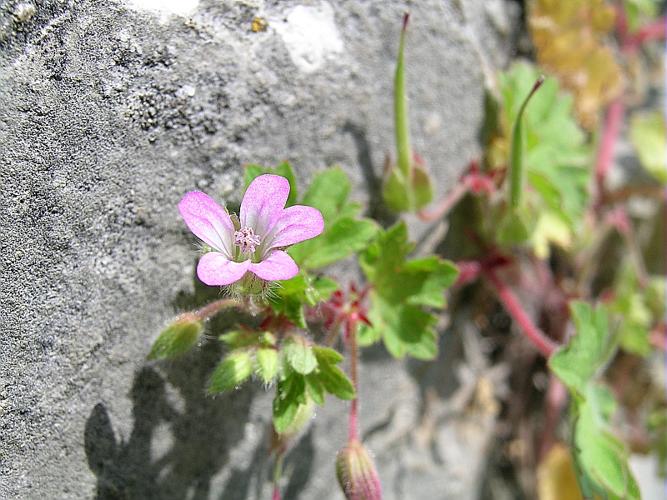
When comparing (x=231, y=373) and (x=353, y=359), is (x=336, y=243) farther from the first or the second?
(x=231, y=373)

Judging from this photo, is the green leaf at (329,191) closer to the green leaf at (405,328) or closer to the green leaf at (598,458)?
the green leaf at (405,328)

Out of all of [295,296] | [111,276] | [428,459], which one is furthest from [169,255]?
[428,459]

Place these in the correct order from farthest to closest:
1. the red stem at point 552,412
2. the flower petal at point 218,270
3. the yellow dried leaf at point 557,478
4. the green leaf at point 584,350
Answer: the red stem at point 552,412
the yellow dried leaf at point 557,478
the green leaf at point 584,350
the flower petal at point 218,270

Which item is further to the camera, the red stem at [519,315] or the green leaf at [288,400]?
the red stem at [519,315]

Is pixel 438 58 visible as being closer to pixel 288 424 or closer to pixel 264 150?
pixel 264 150

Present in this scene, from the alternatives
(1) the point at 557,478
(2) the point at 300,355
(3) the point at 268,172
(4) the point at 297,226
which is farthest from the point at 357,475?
(1) the point at 557,478

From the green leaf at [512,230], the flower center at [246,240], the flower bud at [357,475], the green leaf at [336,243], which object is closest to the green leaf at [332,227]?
the green leaf at [336,243]

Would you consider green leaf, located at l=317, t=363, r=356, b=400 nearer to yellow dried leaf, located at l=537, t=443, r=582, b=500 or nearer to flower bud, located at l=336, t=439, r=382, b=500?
flower bud, located at l=336, t=439, r=382, b=500
